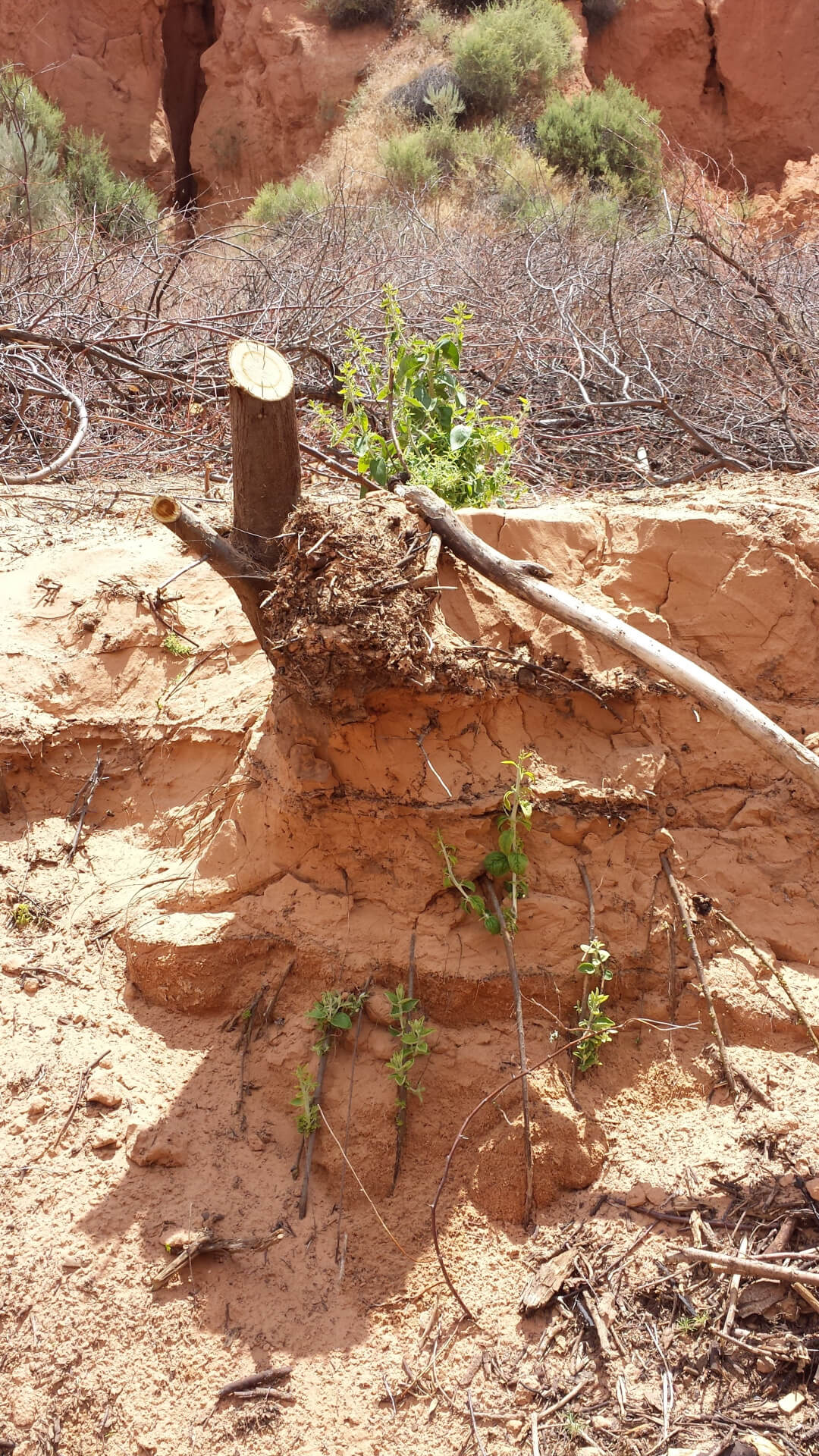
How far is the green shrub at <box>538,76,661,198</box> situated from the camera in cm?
1283

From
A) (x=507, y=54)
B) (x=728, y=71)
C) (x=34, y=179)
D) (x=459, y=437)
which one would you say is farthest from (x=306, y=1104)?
(x=728, y=71)

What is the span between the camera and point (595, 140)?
12867mm

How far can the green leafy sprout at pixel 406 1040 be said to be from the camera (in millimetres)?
2512

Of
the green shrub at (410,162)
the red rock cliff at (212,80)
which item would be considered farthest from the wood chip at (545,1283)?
the red rock cliff at (212,80)

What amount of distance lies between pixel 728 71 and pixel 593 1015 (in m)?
16.8

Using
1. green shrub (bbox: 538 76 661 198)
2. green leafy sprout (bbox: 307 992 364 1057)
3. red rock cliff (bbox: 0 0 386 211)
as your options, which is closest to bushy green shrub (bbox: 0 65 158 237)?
red rock cliff (bbox: 0 0 386 211)

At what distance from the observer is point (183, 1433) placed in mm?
2148

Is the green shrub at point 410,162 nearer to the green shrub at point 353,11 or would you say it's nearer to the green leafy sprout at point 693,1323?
the green shrub at point 353,11

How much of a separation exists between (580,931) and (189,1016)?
104 cm

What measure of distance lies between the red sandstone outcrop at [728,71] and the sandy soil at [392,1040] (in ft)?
48.1

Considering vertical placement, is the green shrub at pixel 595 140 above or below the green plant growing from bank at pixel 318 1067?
above

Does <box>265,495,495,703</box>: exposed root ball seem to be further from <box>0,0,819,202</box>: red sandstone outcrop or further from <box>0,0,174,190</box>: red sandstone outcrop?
<box>0,0,174,190</box>: red sandstone outcrop

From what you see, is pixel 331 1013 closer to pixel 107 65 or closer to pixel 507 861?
pixel 507 861

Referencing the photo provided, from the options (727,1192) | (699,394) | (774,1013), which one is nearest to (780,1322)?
(727,1192)
